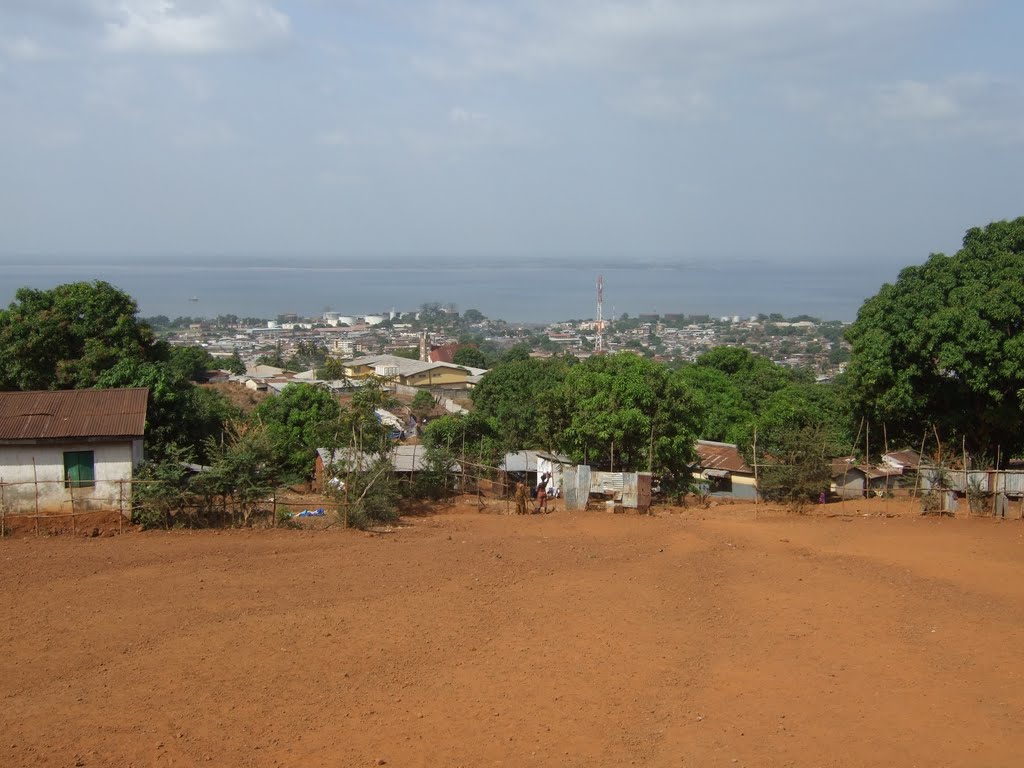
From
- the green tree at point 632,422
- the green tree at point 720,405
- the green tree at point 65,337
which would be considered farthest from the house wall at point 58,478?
the green tree at point 720,405

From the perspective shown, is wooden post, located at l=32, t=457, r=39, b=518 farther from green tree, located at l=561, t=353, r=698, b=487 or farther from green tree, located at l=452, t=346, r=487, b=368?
green tree, located at l=452, t=346, r=487, b=368

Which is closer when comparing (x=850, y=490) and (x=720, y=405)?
(x=850, y=490)

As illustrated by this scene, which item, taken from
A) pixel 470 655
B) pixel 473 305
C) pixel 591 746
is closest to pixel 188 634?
pixel 470 655

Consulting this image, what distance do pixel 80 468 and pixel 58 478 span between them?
0.37m

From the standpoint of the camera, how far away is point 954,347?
650 inches

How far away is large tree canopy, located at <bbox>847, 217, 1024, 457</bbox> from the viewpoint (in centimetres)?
1641

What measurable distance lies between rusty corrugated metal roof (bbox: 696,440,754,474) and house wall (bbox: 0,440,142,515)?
14.7m

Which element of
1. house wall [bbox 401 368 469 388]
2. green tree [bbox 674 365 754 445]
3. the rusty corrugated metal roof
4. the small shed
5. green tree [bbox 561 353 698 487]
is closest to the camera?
green tree [bbox 561 353 698 487]

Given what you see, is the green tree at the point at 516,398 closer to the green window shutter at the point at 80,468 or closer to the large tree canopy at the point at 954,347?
the large tree canopy at the point at 954,347

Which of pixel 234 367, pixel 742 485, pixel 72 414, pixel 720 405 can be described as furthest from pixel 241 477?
pixel 234 367

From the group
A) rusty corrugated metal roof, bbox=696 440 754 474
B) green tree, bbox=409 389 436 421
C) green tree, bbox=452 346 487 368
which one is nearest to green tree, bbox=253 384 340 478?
rusty corrugated metal roof, bbox=696 440 754 474

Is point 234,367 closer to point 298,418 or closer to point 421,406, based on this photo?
point 421,406

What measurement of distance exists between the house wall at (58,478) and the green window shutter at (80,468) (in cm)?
6

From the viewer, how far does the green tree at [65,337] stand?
1950 centimetres
